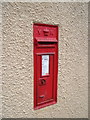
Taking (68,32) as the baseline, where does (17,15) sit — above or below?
above

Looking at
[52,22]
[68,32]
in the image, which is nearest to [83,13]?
[68,32]

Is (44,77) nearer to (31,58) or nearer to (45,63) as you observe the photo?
(45,63)

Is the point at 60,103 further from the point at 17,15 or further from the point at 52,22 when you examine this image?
the point at 17,15

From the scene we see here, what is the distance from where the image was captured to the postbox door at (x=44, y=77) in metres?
1.63

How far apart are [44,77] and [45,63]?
0.60 ft

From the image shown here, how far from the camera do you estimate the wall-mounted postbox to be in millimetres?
1579

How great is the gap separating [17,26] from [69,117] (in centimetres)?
154

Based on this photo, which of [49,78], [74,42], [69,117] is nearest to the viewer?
[49,78]

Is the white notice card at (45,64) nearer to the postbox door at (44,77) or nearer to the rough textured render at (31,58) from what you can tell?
the postbox door at (44,77)

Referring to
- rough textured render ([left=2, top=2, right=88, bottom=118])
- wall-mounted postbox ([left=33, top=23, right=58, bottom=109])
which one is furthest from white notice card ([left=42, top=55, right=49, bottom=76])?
rough textured render ([left=2, top=2, right=88, bottom=118])

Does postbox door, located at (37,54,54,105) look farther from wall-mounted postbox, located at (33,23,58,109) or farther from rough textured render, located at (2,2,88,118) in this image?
rough textured render, located at (2,2,88,118)

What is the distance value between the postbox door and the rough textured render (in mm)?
101

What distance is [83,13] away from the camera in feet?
6.11

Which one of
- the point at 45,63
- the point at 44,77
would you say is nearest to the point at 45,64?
the point at 45,63
